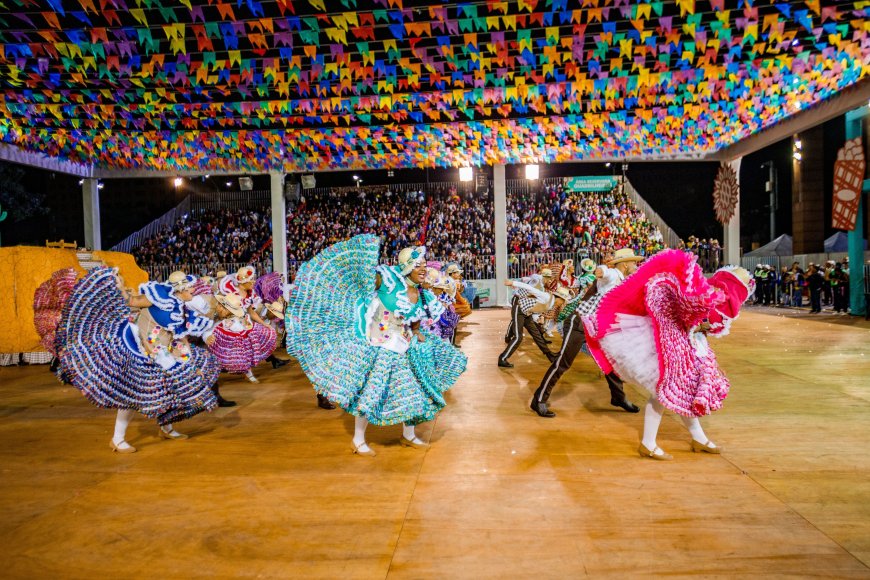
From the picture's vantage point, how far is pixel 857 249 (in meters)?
15.2

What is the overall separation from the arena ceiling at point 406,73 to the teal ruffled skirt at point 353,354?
4.54 meters

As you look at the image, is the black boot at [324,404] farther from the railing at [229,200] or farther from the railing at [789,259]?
the railing at [229,200]

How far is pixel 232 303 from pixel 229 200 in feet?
66.2

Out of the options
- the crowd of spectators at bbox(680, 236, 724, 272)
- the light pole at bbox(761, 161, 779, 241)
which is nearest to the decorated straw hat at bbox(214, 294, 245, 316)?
the crowd of spectators at bbox(680, 236, 724, 272)

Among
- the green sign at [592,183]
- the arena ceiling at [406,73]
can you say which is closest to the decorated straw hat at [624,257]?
the arena ceiling at [406,73]

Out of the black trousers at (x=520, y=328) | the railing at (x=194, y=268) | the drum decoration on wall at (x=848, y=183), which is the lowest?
the black trousers at (x=520, y=328)

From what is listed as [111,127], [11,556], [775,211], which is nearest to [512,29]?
[11,556]

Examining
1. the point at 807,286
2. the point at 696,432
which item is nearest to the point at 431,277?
the point at 696,432

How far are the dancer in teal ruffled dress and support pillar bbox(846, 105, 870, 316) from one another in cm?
1424

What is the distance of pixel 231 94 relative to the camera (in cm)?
1177

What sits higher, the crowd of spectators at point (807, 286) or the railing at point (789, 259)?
the railing at point (789, 259)

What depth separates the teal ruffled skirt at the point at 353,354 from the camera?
4.44 meters

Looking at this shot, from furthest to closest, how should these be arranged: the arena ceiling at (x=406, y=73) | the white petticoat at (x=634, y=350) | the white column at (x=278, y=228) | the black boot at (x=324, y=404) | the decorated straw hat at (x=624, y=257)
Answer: the white column at (x=278, y=228)
the arena ceiling at (x=406, y=73)
the black boot at (x=324, y=404)
the decorated straw hat at (x=624, y=257)
the white petticoat at (x=634, y=350)

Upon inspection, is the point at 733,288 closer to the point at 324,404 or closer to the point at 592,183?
the point at 324,404
